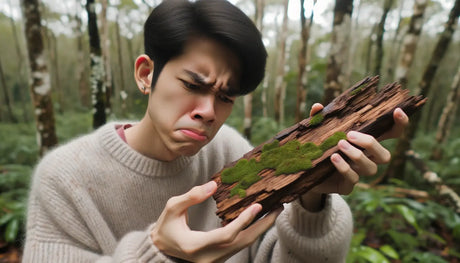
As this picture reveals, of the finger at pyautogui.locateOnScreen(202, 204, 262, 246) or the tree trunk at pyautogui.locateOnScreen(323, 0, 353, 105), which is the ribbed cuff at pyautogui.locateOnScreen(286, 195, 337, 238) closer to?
the finger at pyautogui.locateOnScreen(202, 204, 262, 246)

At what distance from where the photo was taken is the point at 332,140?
3.53ft

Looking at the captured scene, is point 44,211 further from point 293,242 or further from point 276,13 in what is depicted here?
point 276,13

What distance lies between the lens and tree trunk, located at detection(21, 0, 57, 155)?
11.0ft

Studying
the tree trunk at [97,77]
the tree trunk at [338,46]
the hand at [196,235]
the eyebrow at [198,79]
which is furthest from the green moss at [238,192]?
the tree trunk at [97,77]

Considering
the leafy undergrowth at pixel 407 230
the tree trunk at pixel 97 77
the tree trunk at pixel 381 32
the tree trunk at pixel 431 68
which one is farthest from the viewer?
the tree trunk at pixel 381 32

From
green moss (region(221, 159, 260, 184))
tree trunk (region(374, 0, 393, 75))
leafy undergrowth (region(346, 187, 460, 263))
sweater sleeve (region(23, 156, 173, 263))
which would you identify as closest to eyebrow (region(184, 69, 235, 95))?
green moss (region(221, 159, 260, 184))

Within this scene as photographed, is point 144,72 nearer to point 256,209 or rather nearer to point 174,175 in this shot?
point 174,175

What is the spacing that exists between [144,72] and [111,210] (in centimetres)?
78

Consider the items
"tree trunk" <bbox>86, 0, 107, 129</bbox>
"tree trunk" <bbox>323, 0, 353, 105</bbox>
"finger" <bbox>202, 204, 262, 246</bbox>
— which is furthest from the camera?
"tree trunk" <bbox>86, 0, 107, 129</bbox>

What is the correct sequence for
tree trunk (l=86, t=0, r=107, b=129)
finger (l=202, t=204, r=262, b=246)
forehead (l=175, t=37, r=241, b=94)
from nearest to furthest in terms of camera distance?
1. finger (l=202, t=204, r=262, b=246)
2. forehead (l=175, t=37, r=241, b=94)
3. tree trunk (l=86, t=0, r=107, b=129)

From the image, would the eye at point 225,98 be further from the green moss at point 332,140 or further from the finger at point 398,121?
the finger at point 398,121

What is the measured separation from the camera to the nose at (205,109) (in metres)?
1.11

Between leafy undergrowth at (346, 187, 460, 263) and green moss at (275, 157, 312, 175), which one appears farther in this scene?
leafy undergrowth at (346, 187, 460, 263)

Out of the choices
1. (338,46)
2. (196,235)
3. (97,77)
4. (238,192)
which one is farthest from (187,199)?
(97,77)
